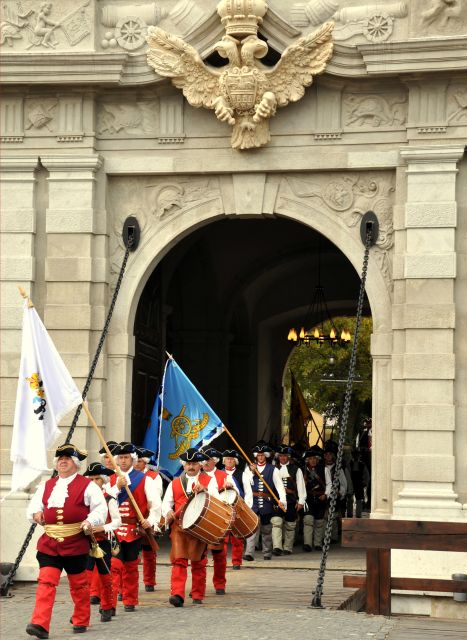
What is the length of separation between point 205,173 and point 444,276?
3487 millimetres

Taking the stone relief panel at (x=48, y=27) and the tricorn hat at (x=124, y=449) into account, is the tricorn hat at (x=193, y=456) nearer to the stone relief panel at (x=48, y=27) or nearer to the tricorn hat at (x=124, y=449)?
the tricorn hat at (x=124, y=449)

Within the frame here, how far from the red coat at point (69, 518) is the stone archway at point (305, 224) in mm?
6063

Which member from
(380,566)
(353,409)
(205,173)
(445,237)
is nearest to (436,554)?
(380,566)

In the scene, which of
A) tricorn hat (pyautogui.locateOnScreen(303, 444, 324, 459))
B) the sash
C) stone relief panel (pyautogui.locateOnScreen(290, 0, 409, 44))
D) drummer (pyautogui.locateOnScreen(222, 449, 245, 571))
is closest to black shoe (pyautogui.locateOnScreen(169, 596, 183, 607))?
the sash

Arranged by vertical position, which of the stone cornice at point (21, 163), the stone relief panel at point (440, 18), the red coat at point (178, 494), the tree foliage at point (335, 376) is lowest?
the red coat at point (178, 494)

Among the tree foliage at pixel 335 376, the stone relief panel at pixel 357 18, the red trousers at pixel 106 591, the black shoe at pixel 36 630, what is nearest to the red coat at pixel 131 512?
the red trousers at pixel 106 591

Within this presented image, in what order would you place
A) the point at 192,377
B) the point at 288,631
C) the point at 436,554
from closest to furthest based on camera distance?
the point at 288,631 → the point at 436,554 → the point at 192,377

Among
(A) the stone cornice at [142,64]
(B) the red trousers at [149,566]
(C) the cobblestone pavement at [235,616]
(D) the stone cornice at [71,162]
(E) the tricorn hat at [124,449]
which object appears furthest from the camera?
(D) the stone cornice at [71,162]

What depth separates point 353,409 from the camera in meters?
49.8

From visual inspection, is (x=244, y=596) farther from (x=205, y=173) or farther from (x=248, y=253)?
(x=248, y=253)

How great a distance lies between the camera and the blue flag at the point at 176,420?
19.6 meters

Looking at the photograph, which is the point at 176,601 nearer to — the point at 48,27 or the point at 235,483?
the point at 235,483

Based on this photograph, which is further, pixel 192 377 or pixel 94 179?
pixel 192 377

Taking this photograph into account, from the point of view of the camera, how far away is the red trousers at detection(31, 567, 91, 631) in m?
12.9
